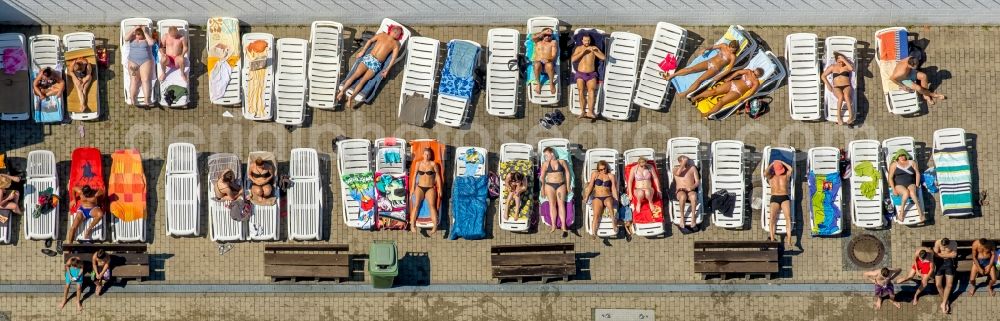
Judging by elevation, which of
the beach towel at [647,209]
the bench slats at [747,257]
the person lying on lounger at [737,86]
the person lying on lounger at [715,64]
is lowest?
the bench slats at [747,257]

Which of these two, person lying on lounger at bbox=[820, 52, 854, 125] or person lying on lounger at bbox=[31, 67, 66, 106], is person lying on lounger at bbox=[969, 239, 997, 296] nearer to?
person lying on lounger at bbox=[820, 52, 854, 125]

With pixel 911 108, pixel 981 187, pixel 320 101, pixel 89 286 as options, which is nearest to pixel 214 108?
pixel 320 101

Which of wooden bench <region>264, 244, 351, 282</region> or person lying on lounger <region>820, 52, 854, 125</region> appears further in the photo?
wooden bench <region>264, 244, 351, 282</region>

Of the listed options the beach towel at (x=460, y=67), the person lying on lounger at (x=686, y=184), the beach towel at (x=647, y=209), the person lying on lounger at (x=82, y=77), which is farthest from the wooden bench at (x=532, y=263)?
the person lying on lounger at (x=82, y=77)

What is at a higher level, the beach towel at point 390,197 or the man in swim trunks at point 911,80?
the man in swim trunks at point 911,80

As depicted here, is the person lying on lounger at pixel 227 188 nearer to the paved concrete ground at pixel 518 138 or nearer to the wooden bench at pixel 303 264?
the paved concrete ground at pixel 518 138

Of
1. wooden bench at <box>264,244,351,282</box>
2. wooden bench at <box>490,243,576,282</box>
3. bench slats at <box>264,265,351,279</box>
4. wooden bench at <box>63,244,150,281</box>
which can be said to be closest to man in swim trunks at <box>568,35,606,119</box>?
wooden bench at <box>490,243,576,282</box>

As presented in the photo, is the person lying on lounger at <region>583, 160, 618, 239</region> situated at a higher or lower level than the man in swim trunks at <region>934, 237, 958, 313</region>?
higher

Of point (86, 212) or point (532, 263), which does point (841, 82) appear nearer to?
point (532, 263)
